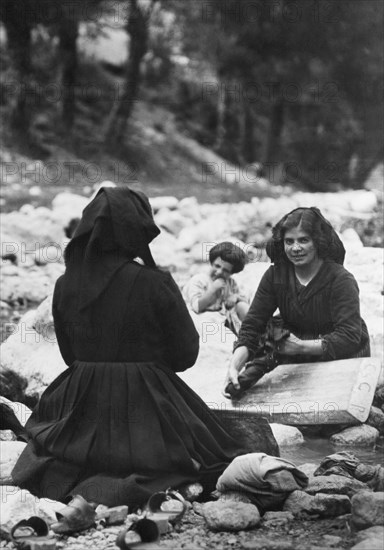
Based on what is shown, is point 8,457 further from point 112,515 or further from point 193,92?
point 193,92

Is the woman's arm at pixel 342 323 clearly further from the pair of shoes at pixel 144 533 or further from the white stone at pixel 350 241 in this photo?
the white stone at pixel 350 241

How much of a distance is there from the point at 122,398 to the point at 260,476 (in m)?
0.73

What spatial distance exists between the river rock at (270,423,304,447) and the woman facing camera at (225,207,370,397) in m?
0.43

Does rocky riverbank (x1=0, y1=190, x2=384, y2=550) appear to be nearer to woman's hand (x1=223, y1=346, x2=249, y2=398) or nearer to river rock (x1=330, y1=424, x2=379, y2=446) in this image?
river rock (x1=330, y1=424, x2=379, y2=446)

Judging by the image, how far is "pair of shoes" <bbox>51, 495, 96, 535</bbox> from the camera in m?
4.30

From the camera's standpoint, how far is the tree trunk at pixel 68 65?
2039 cm

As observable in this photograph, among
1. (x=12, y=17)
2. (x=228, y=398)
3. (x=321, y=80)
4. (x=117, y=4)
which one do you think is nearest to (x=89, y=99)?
(x=117, y=4)

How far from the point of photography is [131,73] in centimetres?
2230

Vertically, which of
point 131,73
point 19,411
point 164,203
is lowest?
Result: point 164,203

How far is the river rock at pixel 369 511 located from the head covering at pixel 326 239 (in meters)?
2.59

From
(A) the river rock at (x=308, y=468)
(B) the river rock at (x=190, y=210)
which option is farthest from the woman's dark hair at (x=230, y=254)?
(B) the river rock at (x=190, y=210)

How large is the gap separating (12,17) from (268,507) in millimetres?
16385

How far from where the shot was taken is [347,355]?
6.66 meters

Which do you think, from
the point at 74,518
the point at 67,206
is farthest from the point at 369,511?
the point at 67,206
